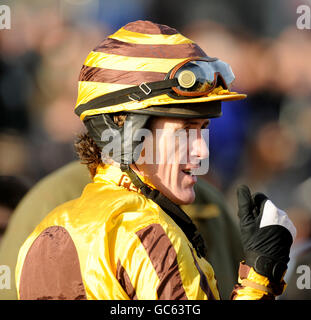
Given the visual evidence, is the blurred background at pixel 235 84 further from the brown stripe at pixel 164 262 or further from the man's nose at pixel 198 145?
the brown stripe at pixel 164 262

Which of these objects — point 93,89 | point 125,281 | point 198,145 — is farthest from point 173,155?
point 125,281

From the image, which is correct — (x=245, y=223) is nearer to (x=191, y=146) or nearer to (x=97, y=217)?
(x=191, y=146)

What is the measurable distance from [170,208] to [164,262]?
24 centimetres

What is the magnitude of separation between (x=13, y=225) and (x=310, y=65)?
241cm

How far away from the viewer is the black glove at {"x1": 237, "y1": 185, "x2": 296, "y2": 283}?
167cm

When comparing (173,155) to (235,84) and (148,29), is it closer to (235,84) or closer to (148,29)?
(148,29)

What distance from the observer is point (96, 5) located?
3.64 meters

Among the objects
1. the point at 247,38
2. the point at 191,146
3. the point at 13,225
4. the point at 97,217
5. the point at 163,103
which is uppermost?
the point at 247,38

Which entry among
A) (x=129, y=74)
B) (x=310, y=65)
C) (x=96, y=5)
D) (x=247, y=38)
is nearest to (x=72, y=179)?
(x=96, y=5)

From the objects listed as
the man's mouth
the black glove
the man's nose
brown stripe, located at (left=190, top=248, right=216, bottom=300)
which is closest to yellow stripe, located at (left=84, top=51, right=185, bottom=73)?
the man's nose

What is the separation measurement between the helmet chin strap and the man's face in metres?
0.05

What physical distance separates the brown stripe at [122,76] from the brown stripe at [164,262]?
1.46 ft

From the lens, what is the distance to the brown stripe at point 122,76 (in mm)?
Result: 1647

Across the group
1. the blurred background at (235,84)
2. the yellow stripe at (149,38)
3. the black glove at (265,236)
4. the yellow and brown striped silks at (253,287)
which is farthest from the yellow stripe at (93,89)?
A: the blurred background at (235,84)
